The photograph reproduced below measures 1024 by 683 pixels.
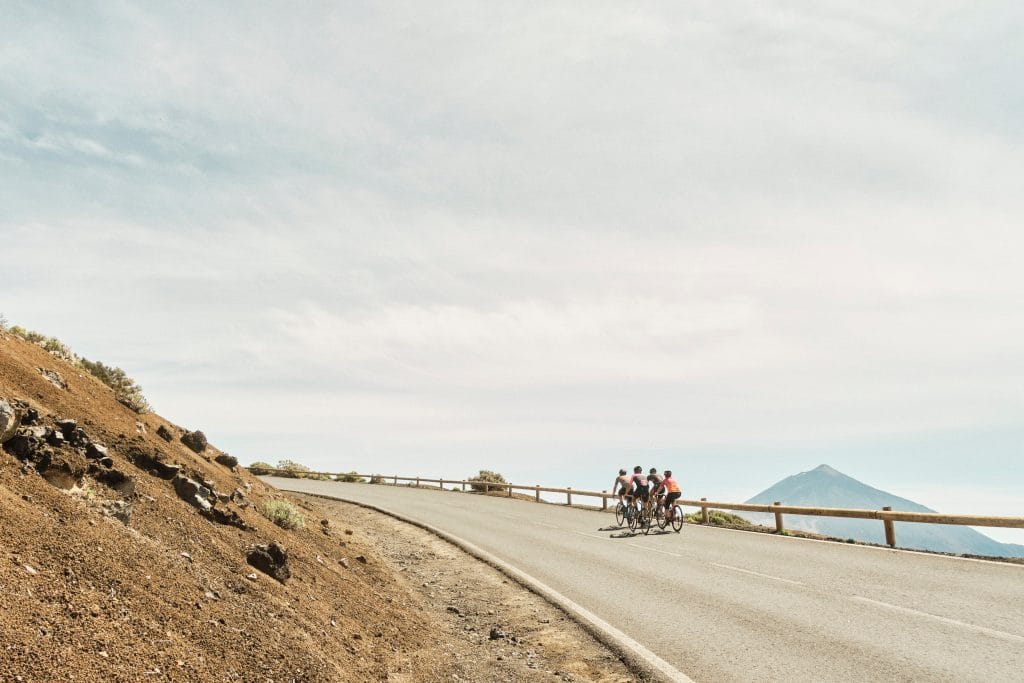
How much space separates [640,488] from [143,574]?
55.4 feet

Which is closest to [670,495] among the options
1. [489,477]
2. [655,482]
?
[655,482]

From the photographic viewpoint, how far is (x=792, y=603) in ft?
29.3

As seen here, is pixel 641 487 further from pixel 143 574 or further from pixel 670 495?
pixel 143 574

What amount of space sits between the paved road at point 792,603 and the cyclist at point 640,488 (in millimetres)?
3332

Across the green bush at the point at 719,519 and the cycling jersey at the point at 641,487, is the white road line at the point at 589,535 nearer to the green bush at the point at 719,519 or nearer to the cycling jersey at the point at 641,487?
the cycling jersey at the point at 641,487

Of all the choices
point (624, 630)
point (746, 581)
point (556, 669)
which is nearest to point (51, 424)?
point (556, 669)

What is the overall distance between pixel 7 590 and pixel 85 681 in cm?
85

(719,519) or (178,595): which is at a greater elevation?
(719,519)

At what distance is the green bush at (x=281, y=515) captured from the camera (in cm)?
969

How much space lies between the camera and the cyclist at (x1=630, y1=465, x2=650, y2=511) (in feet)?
66.1

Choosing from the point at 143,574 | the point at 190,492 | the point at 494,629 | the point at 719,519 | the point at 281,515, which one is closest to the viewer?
the point at 143,574

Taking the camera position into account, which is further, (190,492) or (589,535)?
(589,535)

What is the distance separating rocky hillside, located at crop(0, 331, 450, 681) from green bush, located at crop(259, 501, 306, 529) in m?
0.39

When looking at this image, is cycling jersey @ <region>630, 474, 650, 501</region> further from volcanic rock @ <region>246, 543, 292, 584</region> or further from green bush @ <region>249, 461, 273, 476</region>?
green bush @ <region>249, 461, 273, 476</region>
